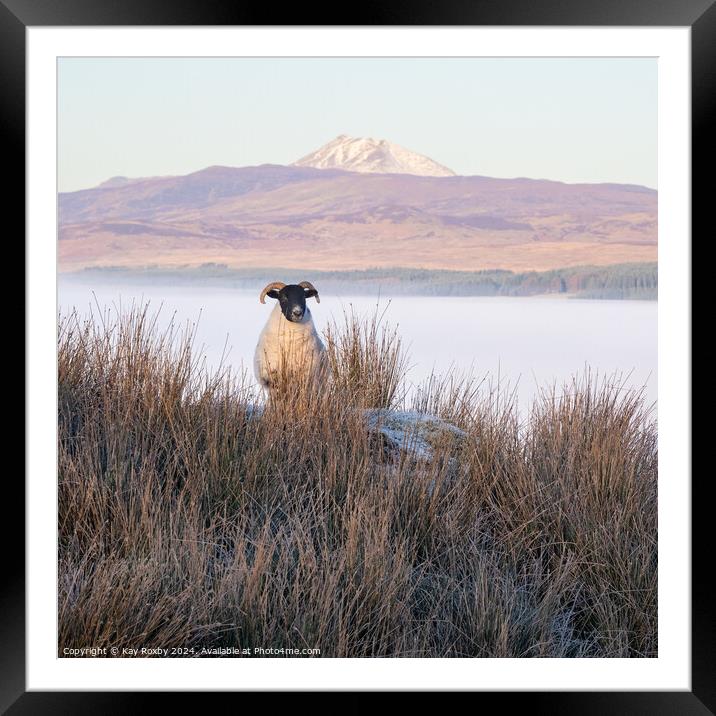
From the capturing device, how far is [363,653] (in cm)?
314

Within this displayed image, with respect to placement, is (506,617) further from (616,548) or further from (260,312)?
(260,312)

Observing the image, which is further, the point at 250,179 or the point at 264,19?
the point at 250,179

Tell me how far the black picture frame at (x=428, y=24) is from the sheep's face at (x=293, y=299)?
1.97 metres

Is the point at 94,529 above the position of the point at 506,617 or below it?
above

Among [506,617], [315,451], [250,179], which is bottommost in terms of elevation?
[506,617]

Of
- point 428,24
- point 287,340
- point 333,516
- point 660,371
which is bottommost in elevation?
point 333,516

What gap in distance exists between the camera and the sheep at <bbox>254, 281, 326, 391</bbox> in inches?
191

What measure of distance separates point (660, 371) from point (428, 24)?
144cm

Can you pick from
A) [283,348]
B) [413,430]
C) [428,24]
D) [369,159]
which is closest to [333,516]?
[413,430]

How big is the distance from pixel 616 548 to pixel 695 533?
1.85 ft

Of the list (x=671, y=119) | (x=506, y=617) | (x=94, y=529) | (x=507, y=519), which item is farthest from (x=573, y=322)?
(x=94, y=529)

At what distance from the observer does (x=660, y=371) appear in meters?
3.06

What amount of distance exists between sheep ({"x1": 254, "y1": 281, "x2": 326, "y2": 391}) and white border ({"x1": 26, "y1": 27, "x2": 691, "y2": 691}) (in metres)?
1.85

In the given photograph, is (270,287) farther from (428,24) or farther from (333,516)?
(428,24)
